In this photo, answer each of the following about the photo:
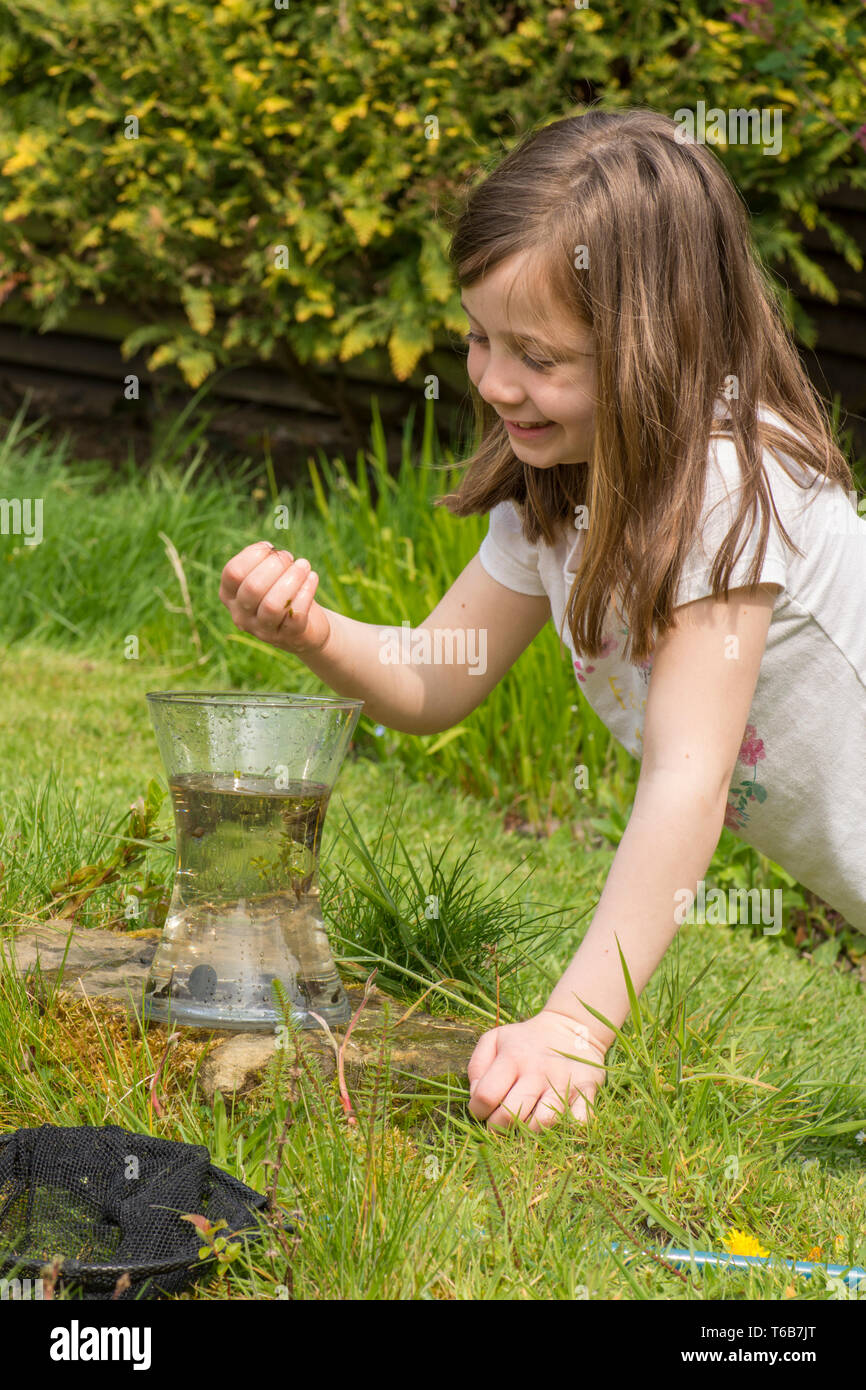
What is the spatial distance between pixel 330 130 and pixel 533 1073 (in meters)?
4.35

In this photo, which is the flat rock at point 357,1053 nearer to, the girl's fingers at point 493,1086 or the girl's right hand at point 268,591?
the girl's fingers at point 493,1086

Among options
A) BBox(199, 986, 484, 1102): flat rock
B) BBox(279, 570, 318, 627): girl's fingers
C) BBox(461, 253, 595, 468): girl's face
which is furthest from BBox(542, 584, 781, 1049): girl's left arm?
BBox(279, 570, 318, 627): girl's fingers

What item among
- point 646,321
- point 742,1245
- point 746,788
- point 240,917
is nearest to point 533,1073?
point 742,1245

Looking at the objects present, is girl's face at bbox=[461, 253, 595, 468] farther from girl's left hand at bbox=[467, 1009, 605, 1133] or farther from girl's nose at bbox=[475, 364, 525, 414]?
girl's left hand at bbox=[467, 1009, 605, 1133]

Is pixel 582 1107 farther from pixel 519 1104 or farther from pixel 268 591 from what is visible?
pixel 268 591

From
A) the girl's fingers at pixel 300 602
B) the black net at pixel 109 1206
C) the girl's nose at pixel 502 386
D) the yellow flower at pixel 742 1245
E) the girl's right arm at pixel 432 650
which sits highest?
the girl's nose at pixel 502 386

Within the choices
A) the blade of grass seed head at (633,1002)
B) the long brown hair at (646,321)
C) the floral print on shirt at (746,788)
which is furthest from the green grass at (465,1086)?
the long brown hair at (646,321)

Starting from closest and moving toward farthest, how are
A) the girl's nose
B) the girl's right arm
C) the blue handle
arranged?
the blue handle < the girl's nose < the girl's right arm

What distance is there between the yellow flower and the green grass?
2cm

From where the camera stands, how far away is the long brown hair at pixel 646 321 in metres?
1.69

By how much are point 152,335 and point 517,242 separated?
13.8 ft

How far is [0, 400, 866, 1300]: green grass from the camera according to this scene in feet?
4.25

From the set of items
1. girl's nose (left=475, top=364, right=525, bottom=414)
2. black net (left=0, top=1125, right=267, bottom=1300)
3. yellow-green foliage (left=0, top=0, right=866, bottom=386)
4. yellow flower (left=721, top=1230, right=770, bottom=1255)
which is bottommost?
yellow flower (left=721, top=1230, right=770, bottom=1255)

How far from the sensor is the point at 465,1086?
1.61 metres
